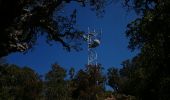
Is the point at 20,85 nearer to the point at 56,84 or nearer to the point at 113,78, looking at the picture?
the point at 56,84

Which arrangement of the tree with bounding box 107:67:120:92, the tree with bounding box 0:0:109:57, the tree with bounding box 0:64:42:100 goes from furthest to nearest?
1. the tree with bounding box 107:67:120:92
2. the tree with bounding box 0:64:42:100
3. the tree with bounding box 0:0:109:57

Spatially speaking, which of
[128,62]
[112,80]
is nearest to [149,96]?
[112,80]

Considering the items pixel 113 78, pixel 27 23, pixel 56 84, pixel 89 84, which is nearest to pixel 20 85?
pixel 56 84

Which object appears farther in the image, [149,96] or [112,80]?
[112,80]

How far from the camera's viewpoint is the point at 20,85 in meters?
81.9

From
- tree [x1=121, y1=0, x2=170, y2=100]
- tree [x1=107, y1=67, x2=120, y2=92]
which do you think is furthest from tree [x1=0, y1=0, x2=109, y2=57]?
tree [x1=107, y1=67, x2=120, y2=92]

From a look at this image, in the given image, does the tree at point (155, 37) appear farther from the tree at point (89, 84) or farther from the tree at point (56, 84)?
the tree at point (56, 84)

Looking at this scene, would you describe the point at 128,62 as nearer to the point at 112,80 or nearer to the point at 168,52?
the point at 112,80

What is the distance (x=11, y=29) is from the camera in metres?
21.1

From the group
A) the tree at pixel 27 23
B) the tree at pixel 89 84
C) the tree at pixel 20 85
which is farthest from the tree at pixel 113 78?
the tree at pixel 27 23

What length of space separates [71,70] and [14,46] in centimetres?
5553

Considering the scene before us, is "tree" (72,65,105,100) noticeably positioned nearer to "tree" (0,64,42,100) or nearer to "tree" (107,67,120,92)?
"tree" (0,64,42,100)

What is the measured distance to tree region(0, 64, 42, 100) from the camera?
243 ft

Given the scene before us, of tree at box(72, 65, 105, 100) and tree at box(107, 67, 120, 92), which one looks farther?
tree at box(107, 67, 120, 92)
